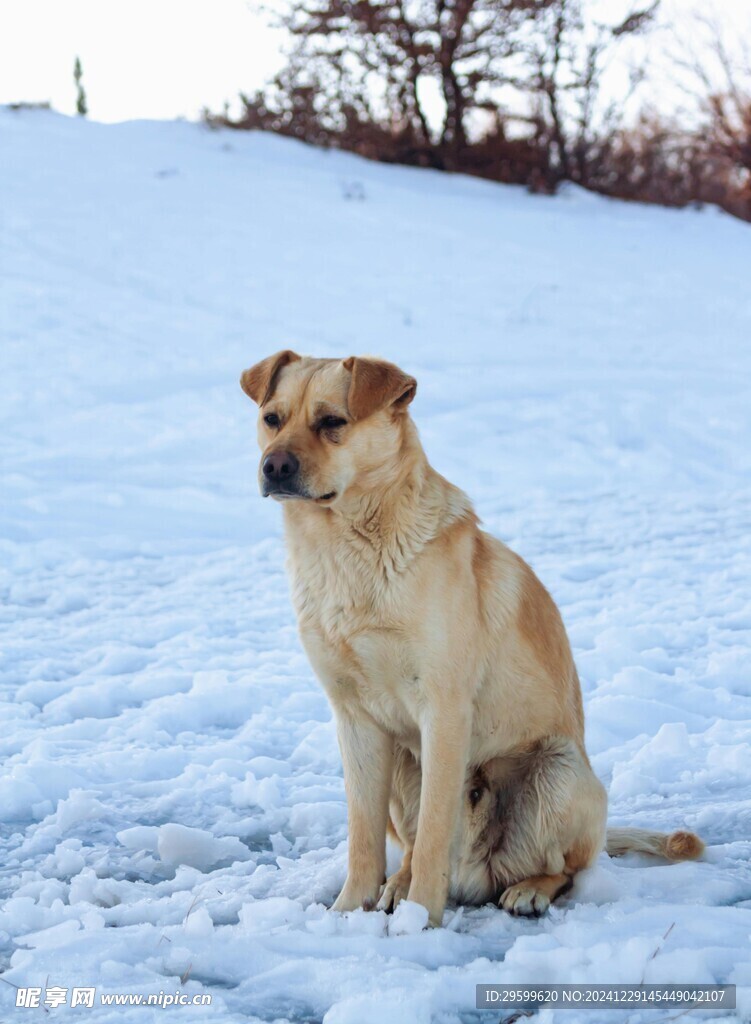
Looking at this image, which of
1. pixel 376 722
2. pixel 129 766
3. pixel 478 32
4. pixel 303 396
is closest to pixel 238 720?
pixel 129 766

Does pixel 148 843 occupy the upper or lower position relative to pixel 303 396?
lower

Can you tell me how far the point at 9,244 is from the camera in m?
11.1

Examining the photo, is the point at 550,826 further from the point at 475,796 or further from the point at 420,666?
the point at 420,666

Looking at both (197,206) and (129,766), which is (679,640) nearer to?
(129,766)

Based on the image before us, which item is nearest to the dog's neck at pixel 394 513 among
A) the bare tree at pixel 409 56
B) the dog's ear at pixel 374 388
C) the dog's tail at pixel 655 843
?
the dog's ear at pixel 374 388

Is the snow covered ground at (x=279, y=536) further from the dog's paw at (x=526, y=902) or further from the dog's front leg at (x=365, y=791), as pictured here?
the dog's front leg at (x=365, y=791)

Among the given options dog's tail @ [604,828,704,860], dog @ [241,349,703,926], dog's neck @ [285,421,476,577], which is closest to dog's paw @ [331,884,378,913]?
dog @ [241,349,703,926]

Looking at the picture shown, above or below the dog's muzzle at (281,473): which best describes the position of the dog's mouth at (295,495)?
below

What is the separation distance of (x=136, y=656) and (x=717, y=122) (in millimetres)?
15745

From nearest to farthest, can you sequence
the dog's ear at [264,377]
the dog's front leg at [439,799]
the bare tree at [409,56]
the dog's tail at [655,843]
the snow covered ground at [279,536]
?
the snow covered ground at [279,536]
the dog's front leg at [439,799]
the dog's tail at [655,843]
the dog's ear at [264,377]
the bare tree at [409,56]

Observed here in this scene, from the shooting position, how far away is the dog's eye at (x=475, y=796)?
312cm

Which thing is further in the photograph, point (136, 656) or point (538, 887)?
point (136, 656)

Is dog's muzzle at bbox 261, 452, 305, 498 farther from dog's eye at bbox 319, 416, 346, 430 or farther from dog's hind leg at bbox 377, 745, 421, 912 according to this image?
dog's hind leg at bbox 377, 745, 421, 912

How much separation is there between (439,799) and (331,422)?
1101mm
